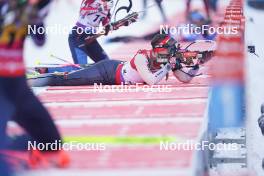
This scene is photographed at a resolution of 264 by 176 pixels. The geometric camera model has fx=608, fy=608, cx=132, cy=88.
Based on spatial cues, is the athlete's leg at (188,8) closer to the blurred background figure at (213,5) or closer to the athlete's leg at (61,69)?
the blurred background figure at (213,5)

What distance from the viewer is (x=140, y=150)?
1.64 meters

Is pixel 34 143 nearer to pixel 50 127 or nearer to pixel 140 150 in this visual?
pixel 50 127

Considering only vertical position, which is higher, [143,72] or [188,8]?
[188,8]

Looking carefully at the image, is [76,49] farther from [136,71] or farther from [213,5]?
[213,5]

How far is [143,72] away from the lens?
226cm

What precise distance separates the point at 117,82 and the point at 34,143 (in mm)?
602

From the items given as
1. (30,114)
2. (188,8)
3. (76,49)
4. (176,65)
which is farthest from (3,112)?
(188,8)

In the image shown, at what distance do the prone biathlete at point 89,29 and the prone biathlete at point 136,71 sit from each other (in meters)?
0.05

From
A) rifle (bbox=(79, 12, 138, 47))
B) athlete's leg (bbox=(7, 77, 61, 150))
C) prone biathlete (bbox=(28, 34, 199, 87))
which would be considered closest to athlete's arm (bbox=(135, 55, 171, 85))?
prone biathlete (bbox=(28, 34, 199, 87))

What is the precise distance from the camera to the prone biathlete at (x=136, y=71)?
2.23 meters

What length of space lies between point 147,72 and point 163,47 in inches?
4.4

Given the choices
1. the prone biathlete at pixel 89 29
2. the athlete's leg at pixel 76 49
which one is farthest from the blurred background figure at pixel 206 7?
the athlete's leg at pixel 76 49

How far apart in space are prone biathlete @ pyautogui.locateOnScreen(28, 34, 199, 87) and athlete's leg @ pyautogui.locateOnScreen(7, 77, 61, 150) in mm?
459

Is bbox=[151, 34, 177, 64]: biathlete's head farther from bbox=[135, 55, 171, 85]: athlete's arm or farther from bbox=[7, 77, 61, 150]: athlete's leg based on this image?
bbox=[7, 77, 61, 150]: athlete's leg
